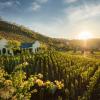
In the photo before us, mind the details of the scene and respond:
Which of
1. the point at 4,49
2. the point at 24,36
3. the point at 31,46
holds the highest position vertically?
the point at 24,36

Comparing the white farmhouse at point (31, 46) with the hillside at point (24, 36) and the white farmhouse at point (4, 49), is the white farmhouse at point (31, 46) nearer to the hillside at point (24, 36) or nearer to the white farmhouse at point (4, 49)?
the white farmhouse at point (4, 49)

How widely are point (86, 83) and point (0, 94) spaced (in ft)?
41.5

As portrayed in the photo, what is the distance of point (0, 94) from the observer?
24.3 ft

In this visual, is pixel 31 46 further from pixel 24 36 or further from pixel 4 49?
pixel 24 36

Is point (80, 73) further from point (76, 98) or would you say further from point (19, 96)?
point (19, 96)

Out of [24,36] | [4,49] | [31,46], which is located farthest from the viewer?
[24,36]

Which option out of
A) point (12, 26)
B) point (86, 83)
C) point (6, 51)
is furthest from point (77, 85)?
point (12, 26)

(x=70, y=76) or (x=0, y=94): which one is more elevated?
(x=0, y=94)

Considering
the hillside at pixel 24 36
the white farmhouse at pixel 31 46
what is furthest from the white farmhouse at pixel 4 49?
the hillside at pixel 24 36

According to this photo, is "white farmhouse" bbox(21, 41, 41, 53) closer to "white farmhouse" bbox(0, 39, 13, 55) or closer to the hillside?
"white farmhouse" bbox(0, 39, 13, 55)

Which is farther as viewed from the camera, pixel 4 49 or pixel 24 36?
pixel 24 36

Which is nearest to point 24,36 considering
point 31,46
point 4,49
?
point 31,46

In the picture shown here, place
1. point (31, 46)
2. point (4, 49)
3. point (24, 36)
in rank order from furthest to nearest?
1. point (24, 36)
2. point (31, 46)
3. point (4, 49)

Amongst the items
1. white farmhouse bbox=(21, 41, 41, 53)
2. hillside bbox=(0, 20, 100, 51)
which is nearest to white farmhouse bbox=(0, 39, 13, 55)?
white farmhouse bbox=(21, 41, 41, 53)
